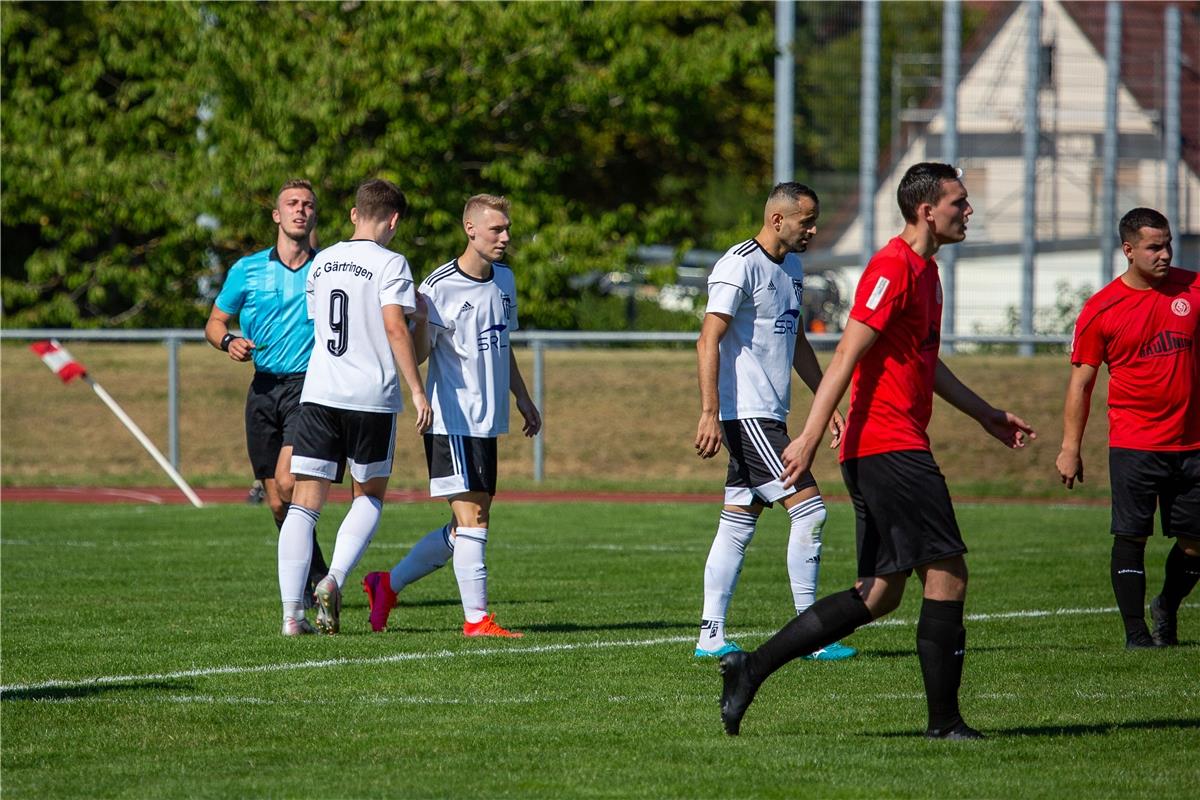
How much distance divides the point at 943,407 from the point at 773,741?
54.6ft

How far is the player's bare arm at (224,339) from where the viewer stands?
9.61 meters

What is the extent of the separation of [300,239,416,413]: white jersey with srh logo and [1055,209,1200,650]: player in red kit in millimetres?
3400

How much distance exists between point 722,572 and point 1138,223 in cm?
269

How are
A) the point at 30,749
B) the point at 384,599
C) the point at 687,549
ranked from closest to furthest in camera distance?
the point at 30,749 < the point at 384,599 < the point at 687,549

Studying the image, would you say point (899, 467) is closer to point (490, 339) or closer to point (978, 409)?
point (978, 409)

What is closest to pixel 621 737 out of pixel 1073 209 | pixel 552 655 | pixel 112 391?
pixel 552 655

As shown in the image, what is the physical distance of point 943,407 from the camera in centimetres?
2244

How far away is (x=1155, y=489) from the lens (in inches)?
350

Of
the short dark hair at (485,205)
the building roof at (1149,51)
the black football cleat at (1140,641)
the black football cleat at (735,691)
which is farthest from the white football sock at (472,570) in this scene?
the building roof at (1149,51)

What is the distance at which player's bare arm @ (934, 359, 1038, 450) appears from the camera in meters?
6.56

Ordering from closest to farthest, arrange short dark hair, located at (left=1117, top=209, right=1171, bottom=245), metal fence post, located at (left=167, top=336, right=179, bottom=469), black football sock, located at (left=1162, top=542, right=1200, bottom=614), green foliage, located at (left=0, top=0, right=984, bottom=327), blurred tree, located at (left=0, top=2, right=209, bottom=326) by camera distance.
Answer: short dark hair, located at (left=1117, top=209, right=1171, bottom=245) < black football sock, located at (left=1162, top=542, right=1200, bottom=614) < metal fence post, located at (left=167, top=336, right=179, bottom=469) < green foliage, located at (left=0, top=0, right=984, bottom=327) < blurred tree, located at (left=0, top=2, right=209, bottom=326)

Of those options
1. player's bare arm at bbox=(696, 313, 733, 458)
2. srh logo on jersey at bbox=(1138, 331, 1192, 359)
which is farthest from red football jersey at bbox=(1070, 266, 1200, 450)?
player's bare arm at bbox=(696, 313, 733, 458)

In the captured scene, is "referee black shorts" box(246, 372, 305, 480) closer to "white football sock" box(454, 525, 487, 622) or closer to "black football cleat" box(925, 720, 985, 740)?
"white football sock" box(454, 525, 487, 622)

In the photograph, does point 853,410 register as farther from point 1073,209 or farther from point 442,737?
point 1073,209
